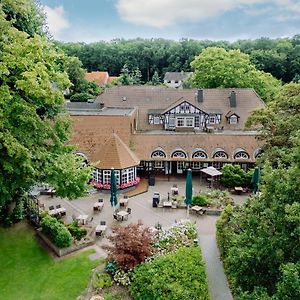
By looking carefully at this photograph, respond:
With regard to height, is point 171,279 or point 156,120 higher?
point 156,120

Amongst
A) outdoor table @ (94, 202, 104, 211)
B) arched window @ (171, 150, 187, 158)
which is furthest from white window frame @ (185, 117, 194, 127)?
outdoor table @ (94, 202, 104, 211)

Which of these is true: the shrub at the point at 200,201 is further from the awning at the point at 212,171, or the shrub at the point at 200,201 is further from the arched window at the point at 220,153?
the arched window at the point at 220,153

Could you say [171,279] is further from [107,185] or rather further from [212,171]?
[212,171]

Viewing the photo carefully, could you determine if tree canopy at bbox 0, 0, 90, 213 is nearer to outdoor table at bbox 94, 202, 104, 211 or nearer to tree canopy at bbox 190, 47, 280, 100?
outdoor table at bbox 94, 202, 104, 211

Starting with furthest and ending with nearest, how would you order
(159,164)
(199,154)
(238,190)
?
(159,164), (199,154), (238,190)

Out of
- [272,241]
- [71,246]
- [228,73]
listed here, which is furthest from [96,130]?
[228,73]

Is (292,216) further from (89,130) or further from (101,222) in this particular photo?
(89,130)
